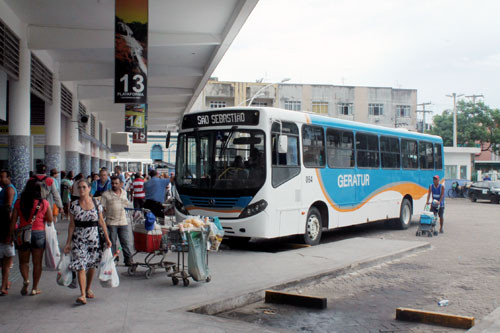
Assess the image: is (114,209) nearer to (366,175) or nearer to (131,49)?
(131,49)

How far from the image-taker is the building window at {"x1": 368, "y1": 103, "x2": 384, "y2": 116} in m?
67.1

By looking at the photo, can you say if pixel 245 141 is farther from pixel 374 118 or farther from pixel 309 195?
pixel 374 118

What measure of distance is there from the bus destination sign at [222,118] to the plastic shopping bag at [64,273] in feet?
19.4

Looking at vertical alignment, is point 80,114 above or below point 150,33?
below

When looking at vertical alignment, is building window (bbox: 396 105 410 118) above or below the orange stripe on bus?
above

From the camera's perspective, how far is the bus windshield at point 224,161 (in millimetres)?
11836

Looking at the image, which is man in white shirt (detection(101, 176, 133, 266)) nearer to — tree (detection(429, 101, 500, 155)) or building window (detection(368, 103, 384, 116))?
building window (detection(368, 103, 384, 116))

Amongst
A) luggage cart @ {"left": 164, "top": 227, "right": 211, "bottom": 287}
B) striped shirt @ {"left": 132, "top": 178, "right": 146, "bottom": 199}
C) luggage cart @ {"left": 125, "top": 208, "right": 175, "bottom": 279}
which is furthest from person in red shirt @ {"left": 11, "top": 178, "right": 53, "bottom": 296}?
striped shirt @ {"left": 132, "top": 178, "right": 146, "bottom": 199}

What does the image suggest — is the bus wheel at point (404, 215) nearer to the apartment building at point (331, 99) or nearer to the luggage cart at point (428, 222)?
the luggage cart at point (428, 222)

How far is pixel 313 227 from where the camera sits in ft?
43.8

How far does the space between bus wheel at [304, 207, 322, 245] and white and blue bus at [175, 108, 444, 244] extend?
1.0 inches

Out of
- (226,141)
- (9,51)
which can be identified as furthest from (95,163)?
(226,141)

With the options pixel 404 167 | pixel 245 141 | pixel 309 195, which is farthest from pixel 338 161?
pixel 404 167

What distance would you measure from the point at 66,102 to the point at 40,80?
5406 millimetres
